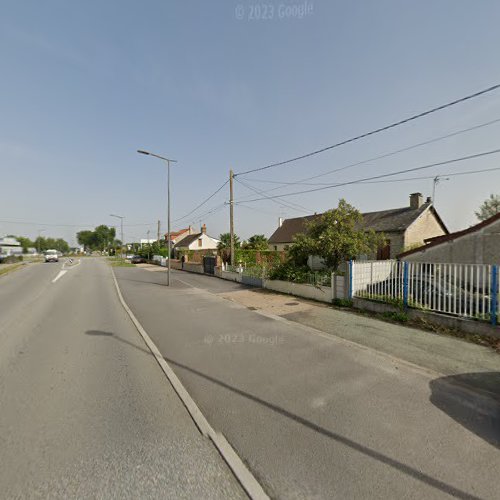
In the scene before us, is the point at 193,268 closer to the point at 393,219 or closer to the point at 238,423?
the point at 393,219

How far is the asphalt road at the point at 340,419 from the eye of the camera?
238 cm

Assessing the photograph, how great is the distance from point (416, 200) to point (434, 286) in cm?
1881

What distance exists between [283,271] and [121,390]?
1049cm

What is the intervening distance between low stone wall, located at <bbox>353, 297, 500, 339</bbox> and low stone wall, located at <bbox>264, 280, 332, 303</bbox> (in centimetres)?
210

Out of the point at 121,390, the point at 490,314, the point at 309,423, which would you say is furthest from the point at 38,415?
the point at 490,314

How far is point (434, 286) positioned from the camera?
765cm

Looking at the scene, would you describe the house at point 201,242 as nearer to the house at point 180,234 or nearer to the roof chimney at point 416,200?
the house at point 180,234

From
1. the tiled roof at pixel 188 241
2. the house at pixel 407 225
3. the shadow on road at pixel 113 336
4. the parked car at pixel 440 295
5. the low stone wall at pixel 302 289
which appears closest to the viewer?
the shadow on road at pixel 113 336

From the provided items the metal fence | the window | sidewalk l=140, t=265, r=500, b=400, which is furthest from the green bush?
the window

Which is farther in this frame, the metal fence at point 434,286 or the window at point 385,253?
the window at point 385,253

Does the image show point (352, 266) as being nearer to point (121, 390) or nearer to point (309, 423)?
point (309, 423)

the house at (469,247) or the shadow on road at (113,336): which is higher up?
the house at (469,247)

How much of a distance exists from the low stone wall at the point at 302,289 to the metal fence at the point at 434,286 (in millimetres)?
1182

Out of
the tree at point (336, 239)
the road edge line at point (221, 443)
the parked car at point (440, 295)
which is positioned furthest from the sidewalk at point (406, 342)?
the road edge line at point (221, 443)
